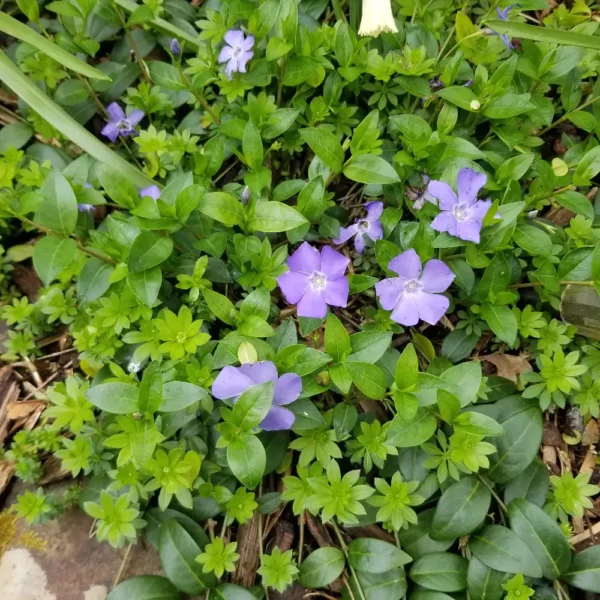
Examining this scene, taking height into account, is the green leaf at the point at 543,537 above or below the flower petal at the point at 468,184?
below

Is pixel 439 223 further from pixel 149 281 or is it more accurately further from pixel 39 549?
pixel 39 549

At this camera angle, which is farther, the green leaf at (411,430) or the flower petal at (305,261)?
the flower petal at (305,261)

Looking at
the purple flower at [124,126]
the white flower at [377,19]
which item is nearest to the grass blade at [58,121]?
the purple flower at [124,126]

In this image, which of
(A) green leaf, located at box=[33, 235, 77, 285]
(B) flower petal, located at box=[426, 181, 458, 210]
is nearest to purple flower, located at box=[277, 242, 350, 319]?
(B) flower petal, located at box=[426, 181, 458, 210]

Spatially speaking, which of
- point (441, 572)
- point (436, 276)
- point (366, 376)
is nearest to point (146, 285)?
point (366, 376)

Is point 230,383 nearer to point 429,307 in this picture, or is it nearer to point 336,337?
point 336,337

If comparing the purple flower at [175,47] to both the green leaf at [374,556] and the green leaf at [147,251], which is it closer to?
the green leaf at [147,251]

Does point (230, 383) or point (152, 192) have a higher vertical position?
point (152, 192)

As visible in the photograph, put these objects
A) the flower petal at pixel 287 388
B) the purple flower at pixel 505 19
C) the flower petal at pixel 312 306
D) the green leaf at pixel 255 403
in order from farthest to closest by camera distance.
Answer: the purple flower at pixel 505 19 < the flower petal at pixel 312 306 < the flower petal at pixel 287 388 < the green leaf at pixel 255 403

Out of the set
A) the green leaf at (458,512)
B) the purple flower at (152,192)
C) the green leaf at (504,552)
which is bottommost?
the green leaf at (504,552)
